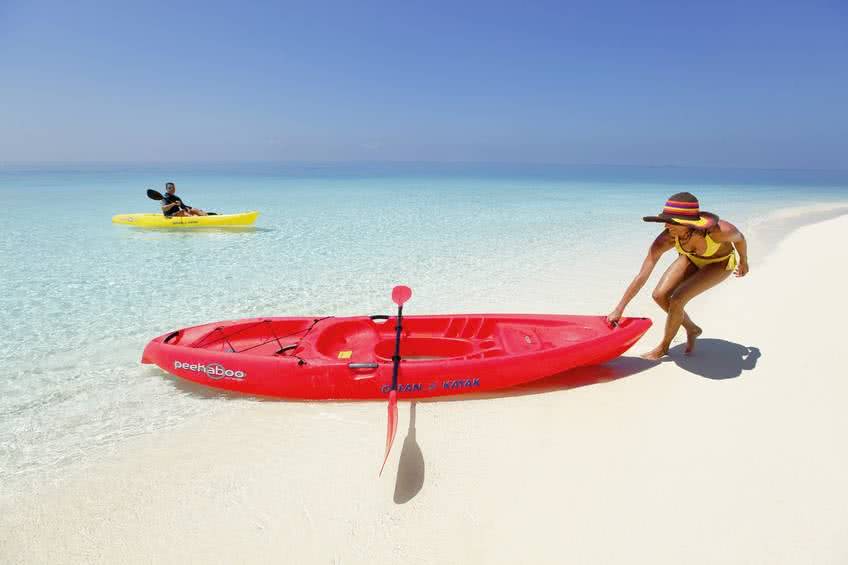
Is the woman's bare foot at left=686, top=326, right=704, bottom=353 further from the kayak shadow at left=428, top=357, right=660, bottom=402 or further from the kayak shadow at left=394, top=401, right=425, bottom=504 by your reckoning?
the kayak shadow at left=394, top=401, right=425, bottom=504

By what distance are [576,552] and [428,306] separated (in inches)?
185

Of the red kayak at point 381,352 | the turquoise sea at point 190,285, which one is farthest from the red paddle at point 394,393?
the turquoise sea at point 190,285

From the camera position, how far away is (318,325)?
486 centimetres

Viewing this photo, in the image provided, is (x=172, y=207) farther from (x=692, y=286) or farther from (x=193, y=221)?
(x=692, y=286)

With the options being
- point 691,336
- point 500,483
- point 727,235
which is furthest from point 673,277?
point 500,483

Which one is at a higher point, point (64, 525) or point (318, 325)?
point (318, 325)

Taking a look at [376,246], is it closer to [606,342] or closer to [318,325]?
[318,325]

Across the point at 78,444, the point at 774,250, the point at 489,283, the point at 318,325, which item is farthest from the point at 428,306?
the point at 774,250

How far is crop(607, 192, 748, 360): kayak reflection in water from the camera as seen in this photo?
12.4ft

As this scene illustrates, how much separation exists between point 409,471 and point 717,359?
347cm

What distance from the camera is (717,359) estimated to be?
4.69 metres

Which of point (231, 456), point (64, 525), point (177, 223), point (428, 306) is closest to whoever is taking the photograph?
point (64, 525)

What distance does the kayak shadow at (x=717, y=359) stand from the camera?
4402mm

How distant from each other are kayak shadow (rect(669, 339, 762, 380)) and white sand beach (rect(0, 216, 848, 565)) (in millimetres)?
49
